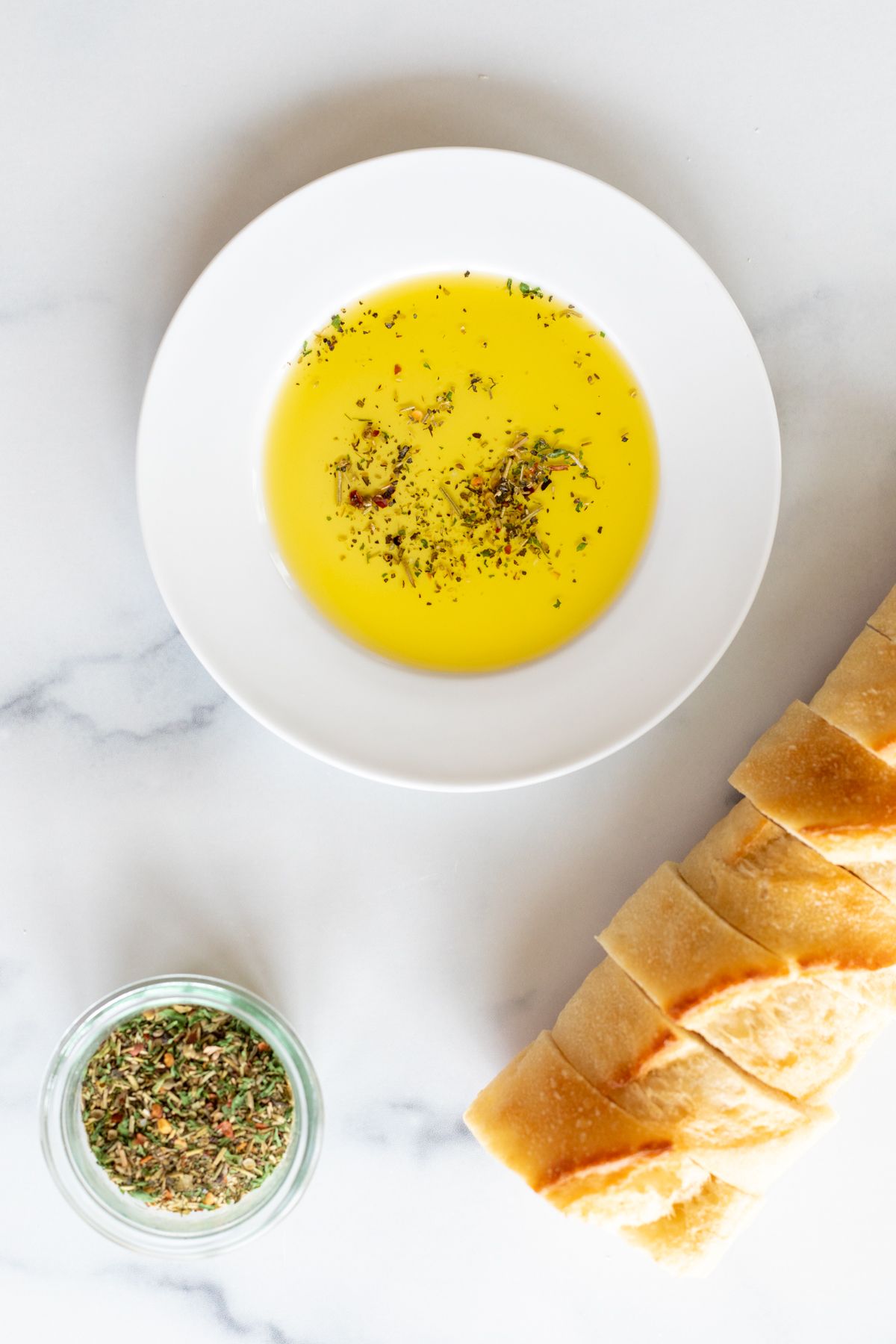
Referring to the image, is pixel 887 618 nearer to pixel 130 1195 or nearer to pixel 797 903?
pixel 797 903

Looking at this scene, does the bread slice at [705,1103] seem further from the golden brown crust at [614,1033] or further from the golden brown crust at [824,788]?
the golden brown crust at [824,788]

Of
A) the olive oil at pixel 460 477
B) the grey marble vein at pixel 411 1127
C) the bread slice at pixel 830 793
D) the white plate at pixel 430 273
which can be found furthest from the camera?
the grey marble vein at pixel 411 1127

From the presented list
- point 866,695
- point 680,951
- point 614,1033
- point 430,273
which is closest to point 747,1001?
point 680,951

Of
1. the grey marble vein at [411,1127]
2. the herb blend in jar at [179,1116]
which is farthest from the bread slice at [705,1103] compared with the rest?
the herb blend in jar at [179,1116]

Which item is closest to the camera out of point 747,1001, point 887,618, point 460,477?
point 747,1001

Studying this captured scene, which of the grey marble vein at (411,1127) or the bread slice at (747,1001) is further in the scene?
the grey marble vein at (411,1127)

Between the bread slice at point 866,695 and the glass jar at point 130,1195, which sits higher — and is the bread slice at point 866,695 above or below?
above

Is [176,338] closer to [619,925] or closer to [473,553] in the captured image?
[473,553]
